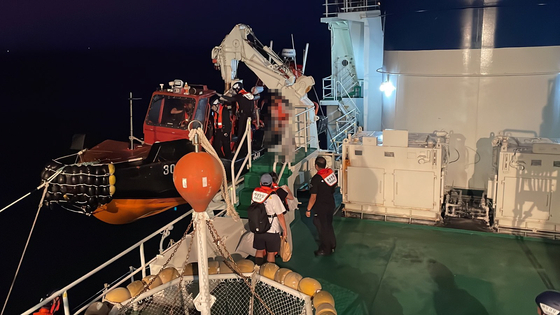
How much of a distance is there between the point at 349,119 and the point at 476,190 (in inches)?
345

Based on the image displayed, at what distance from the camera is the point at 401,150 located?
7.99 metres

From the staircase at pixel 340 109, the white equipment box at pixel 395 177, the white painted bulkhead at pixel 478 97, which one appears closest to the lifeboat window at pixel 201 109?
the white equipment box at pixel 395 177

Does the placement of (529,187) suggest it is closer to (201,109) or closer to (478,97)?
(478,97)

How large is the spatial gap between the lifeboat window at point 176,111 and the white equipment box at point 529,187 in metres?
6.95

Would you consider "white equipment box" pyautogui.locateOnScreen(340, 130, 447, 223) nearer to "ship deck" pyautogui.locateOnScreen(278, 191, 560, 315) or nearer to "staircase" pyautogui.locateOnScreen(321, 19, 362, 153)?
"ship deck" pyautogui.locateOnScreen(278, 191, 560, 315)

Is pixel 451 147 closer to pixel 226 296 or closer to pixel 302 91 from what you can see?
pixel 302 91

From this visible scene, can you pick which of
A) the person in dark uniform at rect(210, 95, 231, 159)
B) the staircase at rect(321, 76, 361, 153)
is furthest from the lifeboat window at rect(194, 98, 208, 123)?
the staircase at rect(321, 76, 361, 153)

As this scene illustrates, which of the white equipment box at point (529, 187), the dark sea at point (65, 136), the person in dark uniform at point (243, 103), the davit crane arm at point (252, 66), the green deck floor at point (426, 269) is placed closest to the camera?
the green deck floor at point (426, 269)

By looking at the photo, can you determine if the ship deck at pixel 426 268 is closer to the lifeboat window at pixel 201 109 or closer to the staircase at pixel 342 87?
the lifeboat window at pixel 201 109

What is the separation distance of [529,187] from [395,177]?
2.12 m

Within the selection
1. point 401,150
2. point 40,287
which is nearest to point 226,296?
point 401,150

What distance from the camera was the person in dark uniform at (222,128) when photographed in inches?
404

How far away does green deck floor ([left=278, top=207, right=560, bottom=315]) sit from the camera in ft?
18.8

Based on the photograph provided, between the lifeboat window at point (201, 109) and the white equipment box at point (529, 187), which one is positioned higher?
the lifeboat window at point (201, 109)
